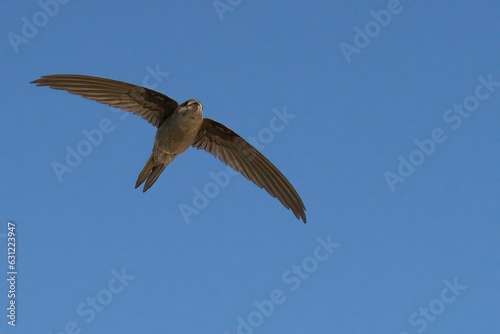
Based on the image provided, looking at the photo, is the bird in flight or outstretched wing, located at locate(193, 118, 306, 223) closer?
the bird in flight

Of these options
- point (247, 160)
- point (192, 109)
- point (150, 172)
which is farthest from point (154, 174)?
point (247, 160)

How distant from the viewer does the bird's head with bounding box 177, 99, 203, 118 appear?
1452cm

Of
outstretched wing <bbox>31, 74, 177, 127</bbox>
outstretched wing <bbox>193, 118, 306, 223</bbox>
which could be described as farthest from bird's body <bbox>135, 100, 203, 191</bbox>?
outstretched wing <bbox>193, 118, 306, 223</bbox>

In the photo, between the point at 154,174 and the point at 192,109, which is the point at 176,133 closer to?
the point at 192,109

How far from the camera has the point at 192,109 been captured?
1453 cm

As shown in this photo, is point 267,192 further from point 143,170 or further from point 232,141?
point 143,170

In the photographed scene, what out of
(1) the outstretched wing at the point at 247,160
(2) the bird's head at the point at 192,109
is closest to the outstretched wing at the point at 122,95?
(2) the bird's head at the point at 192,109

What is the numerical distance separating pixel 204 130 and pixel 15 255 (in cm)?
348

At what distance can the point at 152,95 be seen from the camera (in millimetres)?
15023

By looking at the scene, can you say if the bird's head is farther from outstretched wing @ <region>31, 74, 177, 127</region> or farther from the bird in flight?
outstretched wing @ <region>31, 74, 177, 127</region>

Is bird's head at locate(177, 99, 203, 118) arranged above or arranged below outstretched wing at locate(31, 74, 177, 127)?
below

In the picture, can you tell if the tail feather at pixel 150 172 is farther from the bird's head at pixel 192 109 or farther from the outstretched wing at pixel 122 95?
the bird's head at pixel 192 109

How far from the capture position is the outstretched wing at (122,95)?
14.8m

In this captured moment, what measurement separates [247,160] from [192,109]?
5.27ft
